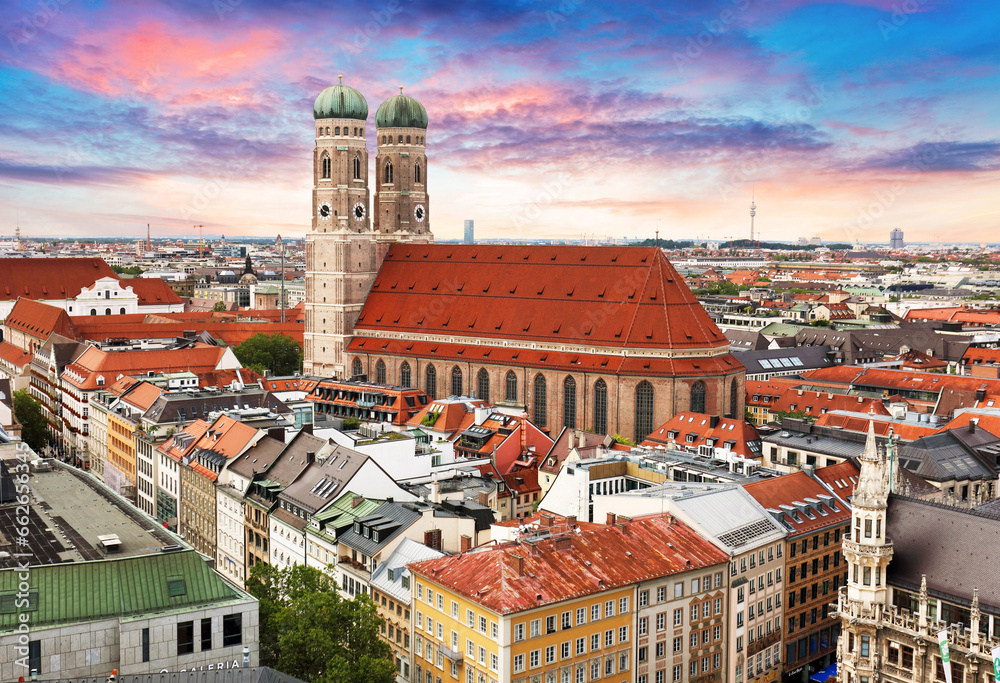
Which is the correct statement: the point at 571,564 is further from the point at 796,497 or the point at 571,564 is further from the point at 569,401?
the point at 569,401

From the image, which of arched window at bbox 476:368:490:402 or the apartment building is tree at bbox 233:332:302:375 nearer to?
arched window at bbox 476:368:490:402

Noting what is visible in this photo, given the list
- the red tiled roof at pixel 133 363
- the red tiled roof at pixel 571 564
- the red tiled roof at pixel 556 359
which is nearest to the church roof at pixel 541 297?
the red tiled roof at pixel 556 359

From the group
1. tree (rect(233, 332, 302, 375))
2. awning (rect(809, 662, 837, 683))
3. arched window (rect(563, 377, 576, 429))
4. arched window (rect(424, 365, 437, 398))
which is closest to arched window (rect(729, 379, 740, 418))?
arched window (rect(563, 377, 576, 429))

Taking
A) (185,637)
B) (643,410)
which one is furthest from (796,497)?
(643,410)

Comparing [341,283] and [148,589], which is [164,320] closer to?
[341,283]

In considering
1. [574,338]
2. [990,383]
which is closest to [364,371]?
[574,338]

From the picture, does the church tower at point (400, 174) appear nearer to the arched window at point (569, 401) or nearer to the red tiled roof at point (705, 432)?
the arched window at point (569, 401)
